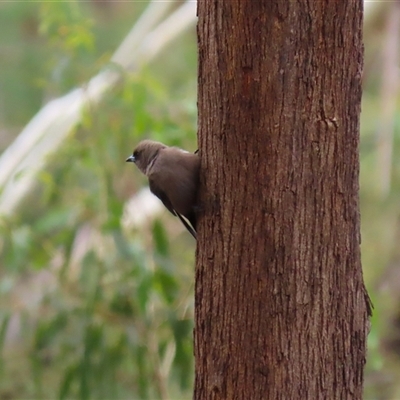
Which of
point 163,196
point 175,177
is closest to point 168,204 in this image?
point 163,196

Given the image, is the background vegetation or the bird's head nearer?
the bird's head

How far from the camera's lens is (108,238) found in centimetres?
350

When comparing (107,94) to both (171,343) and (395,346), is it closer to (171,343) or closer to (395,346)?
(171,343)

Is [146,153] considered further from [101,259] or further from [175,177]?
[101,259]

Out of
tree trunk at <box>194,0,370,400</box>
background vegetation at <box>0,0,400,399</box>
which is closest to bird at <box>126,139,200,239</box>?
tree trunk at <box>194,0,370,400</box>

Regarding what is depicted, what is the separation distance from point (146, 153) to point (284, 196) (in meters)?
0.86

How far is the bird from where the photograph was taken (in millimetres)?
2135

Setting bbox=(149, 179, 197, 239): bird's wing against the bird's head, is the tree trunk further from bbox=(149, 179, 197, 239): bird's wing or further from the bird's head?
the bird's head

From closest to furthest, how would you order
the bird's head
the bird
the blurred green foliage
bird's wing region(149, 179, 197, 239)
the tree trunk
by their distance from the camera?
the tree trunk
the bird
bird's wing region(149, 179, 197, 239)
the bird's head
the blurred green foliage

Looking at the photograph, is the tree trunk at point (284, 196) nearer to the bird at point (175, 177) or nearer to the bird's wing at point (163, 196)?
the bird at point (175, 177)

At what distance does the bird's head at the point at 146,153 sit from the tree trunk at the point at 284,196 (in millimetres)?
558

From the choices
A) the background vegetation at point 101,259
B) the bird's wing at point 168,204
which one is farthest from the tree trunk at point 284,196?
the background vegetation at point 101,259

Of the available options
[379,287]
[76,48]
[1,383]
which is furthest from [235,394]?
[379,287]

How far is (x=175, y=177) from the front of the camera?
220 cm
